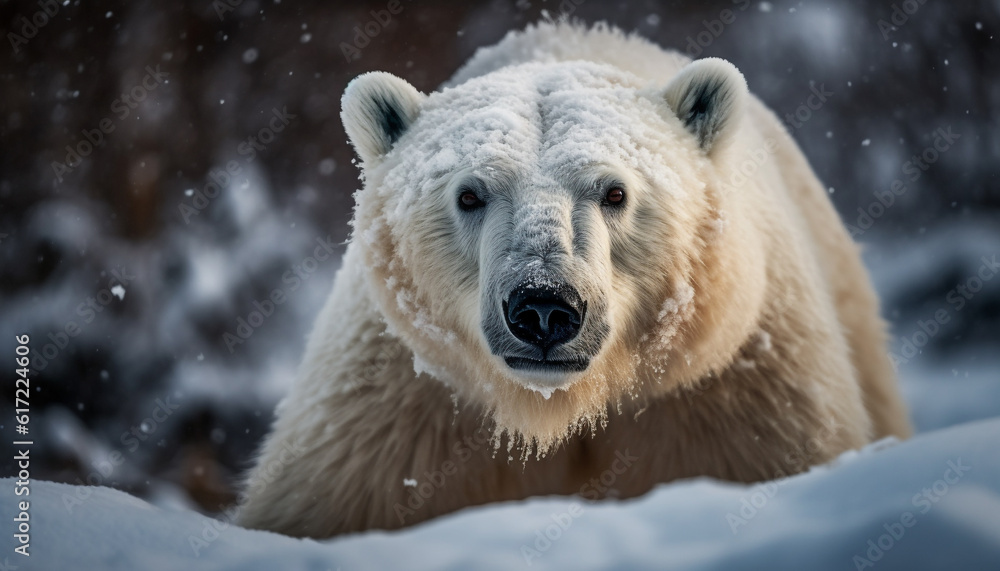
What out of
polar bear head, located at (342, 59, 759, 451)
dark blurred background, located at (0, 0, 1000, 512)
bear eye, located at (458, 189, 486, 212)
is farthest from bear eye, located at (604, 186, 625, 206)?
dark blurred background, located at (0, 0, 1000, 512)

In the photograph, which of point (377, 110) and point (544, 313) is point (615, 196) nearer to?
point (544, 313)

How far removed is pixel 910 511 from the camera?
1.80 m

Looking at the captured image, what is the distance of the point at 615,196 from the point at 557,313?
486mm

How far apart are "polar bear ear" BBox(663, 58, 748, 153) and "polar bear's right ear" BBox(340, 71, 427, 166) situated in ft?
2.92

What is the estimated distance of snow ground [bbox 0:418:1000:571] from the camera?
1791mm

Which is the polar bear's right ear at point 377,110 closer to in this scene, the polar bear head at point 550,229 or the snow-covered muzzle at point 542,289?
the polar bear head at point 550,229

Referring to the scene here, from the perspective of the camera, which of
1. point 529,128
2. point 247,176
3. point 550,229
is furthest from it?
point 247,176

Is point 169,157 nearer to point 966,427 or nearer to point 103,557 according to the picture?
point 103,557

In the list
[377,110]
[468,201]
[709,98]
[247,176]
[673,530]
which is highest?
[709,98]

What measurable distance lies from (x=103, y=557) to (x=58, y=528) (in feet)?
0.62

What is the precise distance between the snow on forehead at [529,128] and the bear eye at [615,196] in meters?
0.09

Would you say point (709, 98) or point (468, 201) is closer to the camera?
point (468, 201)

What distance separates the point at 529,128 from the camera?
2.81 metres

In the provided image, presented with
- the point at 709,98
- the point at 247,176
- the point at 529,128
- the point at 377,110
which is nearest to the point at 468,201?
the point at 529,128
